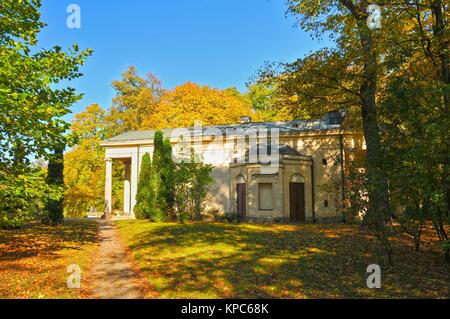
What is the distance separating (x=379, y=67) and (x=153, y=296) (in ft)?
40.0

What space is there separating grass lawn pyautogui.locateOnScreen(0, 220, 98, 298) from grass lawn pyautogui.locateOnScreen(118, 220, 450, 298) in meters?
1.74

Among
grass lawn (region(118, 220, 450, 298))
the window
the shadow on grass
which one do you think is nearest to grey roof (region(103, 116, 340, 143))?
the window

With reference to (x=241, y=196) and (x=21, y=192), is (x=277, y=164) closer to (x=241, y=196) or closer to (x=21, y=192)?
(x=241, y=196)

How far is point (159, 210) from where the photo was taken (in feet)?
73.8

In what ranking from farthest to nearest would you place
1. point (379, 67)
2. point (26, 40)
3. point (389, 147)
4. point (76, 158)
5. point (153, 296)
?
point (76, 158), point (379, 67), point (26, 40), point (389, 147), point (153, 296)

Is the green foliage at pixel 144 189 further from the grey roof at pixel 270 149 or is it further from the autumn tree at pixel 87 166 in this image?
the autumn tree at pixel 87 166

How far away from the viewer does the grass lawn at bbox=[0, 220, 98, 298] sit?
7070 mm

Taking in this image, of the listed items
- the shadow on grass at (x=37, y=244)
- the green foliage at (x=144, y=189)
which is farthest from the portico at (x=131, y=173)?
the shadow on grass at (x=37, y=244)

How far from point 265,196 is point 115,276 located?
15.8 metres

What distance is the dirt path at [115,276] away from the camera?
6.98m

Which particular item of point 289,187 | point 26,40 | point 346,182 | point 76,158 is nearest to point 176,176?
point 289,187
